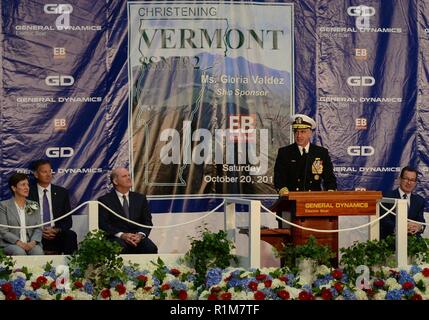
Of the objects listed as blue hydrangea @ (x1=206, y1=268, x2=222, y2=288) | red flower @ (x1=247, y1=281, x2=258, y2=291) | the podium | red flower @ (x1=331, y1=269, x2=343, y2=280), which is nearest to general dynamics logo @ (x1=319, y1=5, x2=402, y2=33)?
the podium

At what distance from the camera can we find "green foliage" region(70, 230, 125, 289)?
872cm

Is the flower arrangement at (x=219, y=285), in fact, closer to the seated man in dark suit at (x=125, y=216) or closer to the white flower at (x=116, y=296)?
the white flower at (x=116, y=296)

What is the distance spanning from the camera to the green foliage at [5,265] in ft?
28.5

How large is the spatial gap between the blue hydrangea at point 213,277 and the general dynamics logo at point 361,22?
3503 millimetres

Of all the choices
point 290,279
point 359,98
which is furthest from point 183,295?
point 359,98

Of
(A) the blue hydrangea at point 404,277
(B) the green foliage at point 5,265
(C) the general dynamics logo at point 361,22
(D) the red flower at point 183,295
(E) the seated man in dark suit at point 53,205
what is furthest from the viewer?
(C) the general dynamics logo at point 361,22

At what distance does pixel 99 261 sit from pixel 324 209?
1820mm

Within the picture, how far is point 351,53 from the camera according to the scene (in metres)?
11.4

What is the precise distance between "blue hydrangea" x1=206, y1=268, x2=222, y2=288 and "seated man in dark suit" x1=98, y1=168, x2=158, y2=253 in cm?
112

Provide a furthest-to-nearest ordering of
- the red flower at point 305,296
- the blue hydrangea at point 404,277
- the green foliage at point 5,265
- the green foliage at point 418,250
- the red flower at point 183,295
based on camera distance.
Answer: the green foliage at point 418,250, the blue hydrangea at point 404,277, the red flower at point 183,295, the green foliage at point 5,265, the red flower at point 305,296

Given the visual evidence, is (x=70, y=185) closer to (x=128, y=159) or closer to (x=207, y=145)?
(x=128, y=159)

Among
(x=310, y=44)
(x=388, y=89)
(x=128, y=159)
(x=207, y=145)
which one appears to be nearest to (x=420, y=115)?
(x=388, y=89)

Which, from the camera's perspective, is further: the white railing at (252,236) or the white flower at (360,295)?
the white railing at (252,236)

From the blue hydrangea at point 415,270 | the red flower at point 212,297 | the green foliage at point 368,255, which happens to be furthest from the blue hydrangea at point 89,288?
the blue hydrangea at point 415,270
